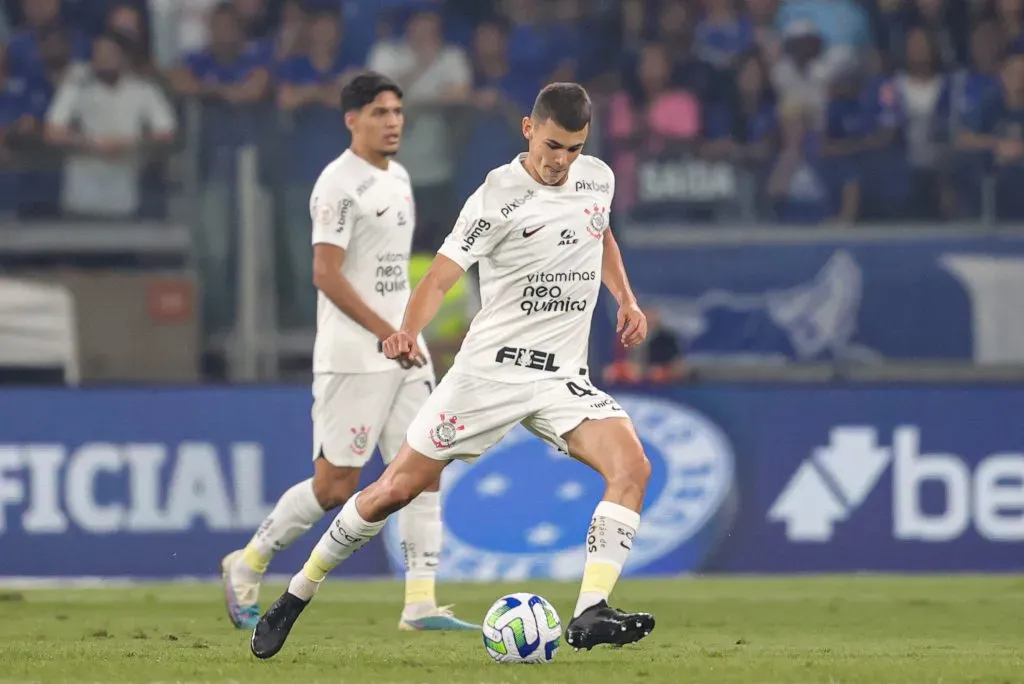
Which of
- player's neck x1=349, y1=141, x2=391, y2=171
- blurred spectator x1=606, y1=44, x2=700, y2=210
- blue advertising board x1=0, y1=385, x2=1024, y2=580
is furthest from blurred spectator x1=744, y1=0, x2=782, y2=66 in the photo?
player's neck x1=349, y1=141, x2=391, y2=171

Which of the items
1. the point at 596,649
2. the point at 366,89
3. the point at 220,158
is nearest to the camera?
the point at 596,649

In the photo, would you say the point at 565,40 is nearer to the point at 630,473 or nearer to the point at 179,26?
the point at 179,26

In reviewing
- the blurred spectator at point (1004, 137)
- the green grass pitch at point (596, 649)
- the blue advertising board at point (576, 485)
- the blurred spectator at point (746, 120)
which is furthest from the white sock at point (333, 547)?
the blurred spectator at point (1004, 137)

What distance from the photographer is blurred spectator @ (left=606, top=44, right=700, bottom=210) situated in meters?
13.4

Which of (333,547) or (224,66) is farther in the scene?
(224,66)

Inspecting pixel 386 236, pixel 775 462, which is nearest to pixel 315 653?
pixel 386 236

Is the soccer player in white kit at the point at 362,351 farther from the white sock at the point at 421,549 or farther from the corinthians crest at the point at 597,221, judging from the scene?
the corinthians crest at the point at 597,221

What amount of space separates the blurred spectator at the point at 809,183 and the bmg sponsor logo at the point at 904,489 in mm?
2162

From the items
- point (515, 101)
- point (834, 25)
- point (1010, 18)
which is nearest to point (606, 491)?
point (515, 101)

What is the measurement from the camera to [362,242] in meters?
8.79

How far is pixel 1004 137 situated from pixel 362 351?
23.6 feet

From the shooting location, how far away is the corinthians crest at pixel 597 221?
7230mm

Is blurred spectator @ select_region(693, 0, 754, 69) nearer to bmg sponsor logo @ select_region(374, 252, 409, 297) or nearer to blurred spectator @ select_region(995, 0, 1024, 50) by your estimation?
blurred spectator @ select_region(995, 0, 1024, 50)

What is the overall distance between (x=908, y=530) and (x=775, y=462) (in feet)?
3.20
